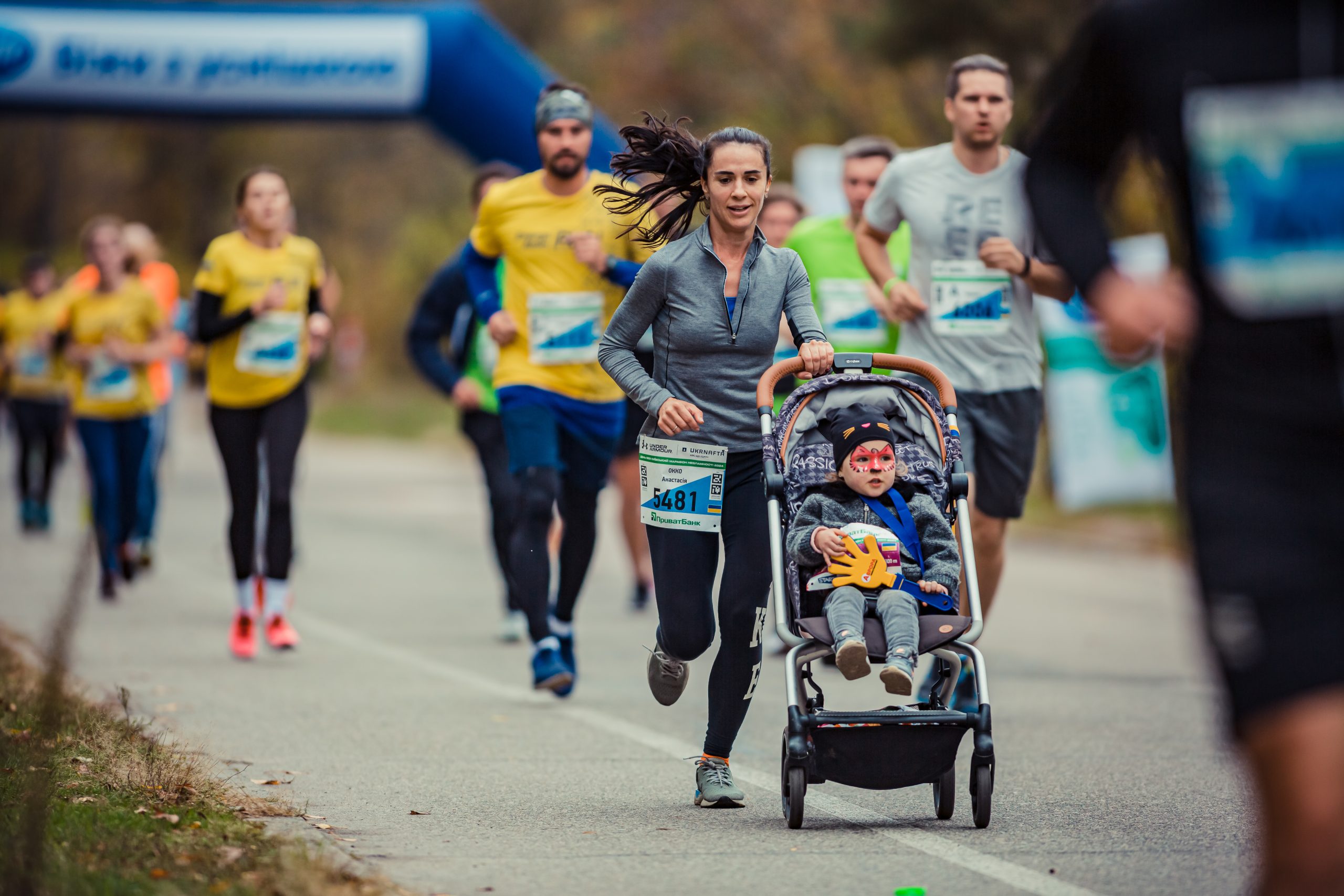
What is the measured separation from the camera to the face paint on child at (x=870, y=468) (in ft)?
19.2

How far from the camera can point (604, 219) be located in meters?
8.16

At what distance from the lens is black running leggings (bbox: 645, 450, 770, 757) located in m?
5.86

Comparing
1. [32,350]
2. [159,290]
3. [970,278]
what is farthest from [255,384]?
[32,350]

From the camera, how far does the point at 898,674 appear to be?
17.5 ft

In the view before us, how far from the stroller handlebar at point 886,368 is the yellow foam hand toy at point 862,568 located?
18.8 inches

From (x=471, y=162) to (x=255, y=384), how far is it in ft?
25.0

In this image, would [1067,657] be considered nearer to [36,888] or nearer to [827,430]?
[827,430]

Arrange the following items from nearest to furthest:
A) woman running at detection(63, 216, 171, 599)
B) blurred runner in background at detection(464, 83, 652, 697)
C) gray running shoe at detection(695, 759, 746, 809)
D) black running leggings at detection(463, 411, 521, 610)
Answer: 1. gray running shoe at detection(695, 759, 746, 809)
2. blurred runner in background at detection(464, 83, 652, 697)
3. black running leggings at detection(463, 411, 521, 610)
4. woman running at detection(63, 216, 171, 599)

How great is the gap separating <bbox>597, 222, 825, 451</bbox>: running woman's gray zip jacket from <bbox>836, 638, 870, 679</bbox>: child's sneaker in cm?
89

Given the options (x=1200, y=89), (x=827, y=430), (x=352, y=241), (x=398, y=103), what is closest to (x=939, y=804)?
(x=827, y=430)

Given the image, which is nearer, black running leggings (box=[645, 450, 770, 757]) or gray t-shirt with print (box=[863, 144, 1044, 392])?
black running leggings (box=[645, 450, 770, 757])

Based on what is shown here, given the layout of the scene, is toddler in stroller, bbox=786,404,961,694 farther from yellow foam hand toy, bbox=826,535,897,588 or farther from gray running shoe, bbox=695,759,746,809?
gray running shoe, bbox=695,759,746,809

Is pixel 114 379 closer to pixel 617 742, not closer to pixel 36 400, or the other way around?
pixel 36 400

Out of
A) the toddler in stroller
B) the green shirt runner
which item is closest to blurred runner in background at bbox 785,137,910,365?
the green shirt runner
